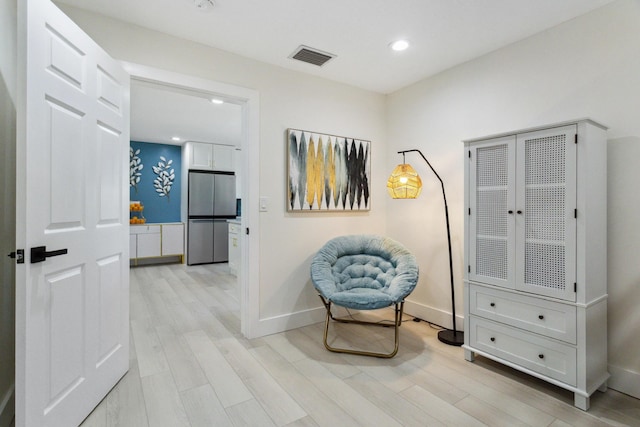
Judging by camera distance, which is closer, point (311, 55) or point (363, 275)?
point (311, 55)

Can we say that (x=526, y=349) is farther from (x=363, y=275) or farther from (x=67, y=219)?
(x=67, y=219)

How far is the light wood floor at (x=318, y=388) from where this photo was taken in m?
1.67

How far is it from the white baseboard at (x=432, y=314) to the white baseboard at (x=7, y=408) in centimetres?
309

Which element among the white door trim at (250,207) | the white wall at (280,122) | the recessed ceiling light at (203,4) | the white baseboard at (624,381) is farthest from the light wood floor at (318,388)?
the recessed ceiling light at (203,4)

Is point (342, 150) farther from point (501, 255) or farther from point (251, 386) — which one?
point (251, 386)

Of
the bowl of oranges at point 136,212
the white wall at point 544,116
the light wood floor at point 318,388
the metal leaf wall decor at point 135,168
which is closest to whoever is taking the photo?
the light wood floor at point 318,388

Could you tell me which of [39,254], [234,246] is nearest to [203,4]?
[39,254]

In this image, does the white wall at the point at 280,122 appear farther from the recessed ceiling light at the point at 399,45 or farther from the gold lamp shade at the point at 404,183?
the recessed ceiling light at the point at 399,45

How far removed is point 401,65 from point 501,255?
6.19 feet

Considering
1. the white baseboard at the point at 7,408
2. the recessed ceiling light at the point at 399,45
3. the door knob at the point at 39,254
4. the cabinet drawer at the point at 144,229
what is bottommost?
the white baseboard at the point at 7,408

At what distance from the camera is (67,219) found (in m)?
1.53

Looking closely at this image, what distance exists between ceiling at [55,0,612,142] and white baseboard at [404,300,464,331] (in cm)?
234

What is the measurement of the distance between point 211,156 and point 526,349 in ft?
19.3

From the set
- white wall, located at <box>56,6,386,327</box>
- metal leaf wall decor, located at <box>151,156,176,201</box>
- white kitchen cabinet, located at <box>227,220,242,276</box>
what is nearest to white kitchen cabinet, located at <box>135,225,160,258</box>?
metal leaf wall decor, located at <box>151,156,176,201</box>
